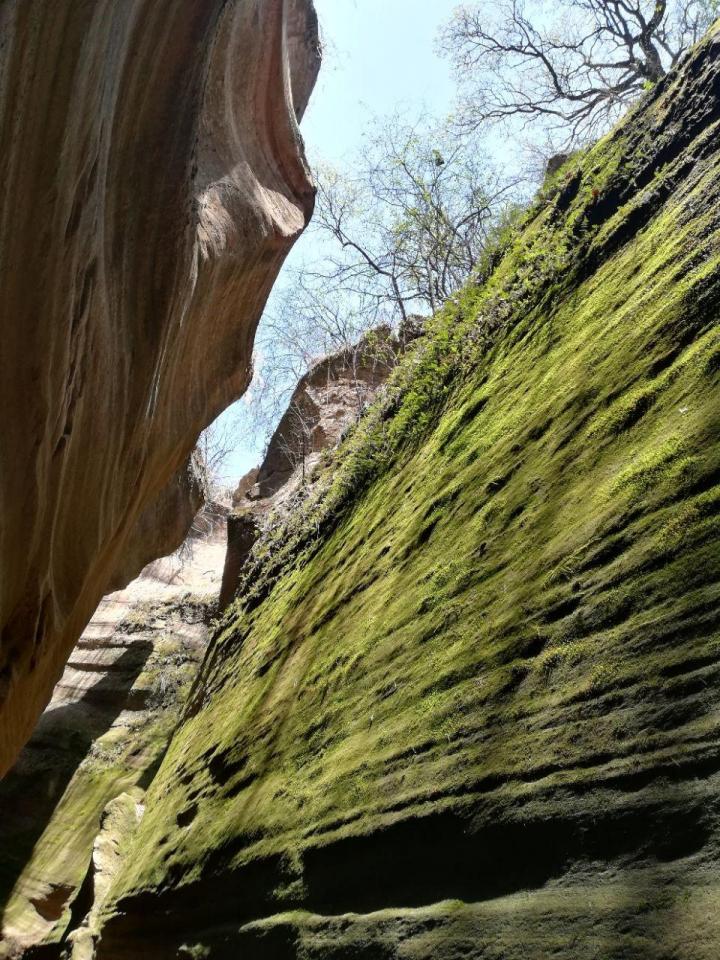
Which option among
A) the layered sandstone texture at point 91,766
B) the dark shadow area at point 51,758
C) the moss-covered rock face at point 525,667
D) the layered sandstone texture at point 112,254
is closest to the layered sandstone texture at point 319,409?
the layered sandstone texture at point 91,766

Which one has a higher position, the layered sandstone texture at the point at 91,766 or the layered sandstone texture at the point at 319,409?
the layered sandstone texture at the point at 319,409

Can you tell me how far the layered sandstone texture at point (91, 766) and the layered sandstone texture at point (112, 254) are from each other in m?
1.54

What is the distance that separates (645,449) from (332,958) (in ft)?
6.45

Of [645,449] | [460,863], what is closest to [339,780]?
[460,863]

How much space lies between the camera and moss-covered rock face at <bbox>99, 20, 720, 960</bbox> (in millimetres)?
1810

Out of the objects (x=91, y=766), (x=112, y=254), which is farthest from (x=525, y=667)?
A: (x=91, y=766)

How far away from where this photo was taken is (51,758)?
11609mm

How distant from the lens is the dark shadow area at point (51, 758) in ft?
34.3

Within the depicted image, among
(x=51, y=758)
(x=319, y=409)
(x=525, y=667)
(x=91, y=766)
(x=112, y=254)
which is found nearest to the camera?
(x=525, y=667)

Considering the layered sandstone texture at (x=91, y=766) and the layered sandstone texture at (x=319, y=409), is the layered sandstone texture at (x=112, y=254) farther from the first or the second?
the layered sandstone texture at (x=319, y=409)

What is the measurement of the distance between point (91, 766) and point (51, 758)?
1.01 meters

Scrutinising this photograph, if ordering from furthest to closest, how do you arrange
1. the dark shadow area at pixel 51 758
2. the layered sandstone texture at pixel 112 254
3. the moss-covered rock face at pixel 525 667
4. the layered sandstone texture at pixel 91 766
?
the dark shadow area at pixel 51 758 → the layered sandstone texture at pixel 91 766 → the layered sandstone texture at pixel 112 254 → the moss-covered rock face at pixel 525 667

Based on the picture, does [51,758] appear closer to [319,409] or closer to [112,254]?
[319,409]

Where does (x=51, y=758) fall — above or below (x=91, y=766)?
above
